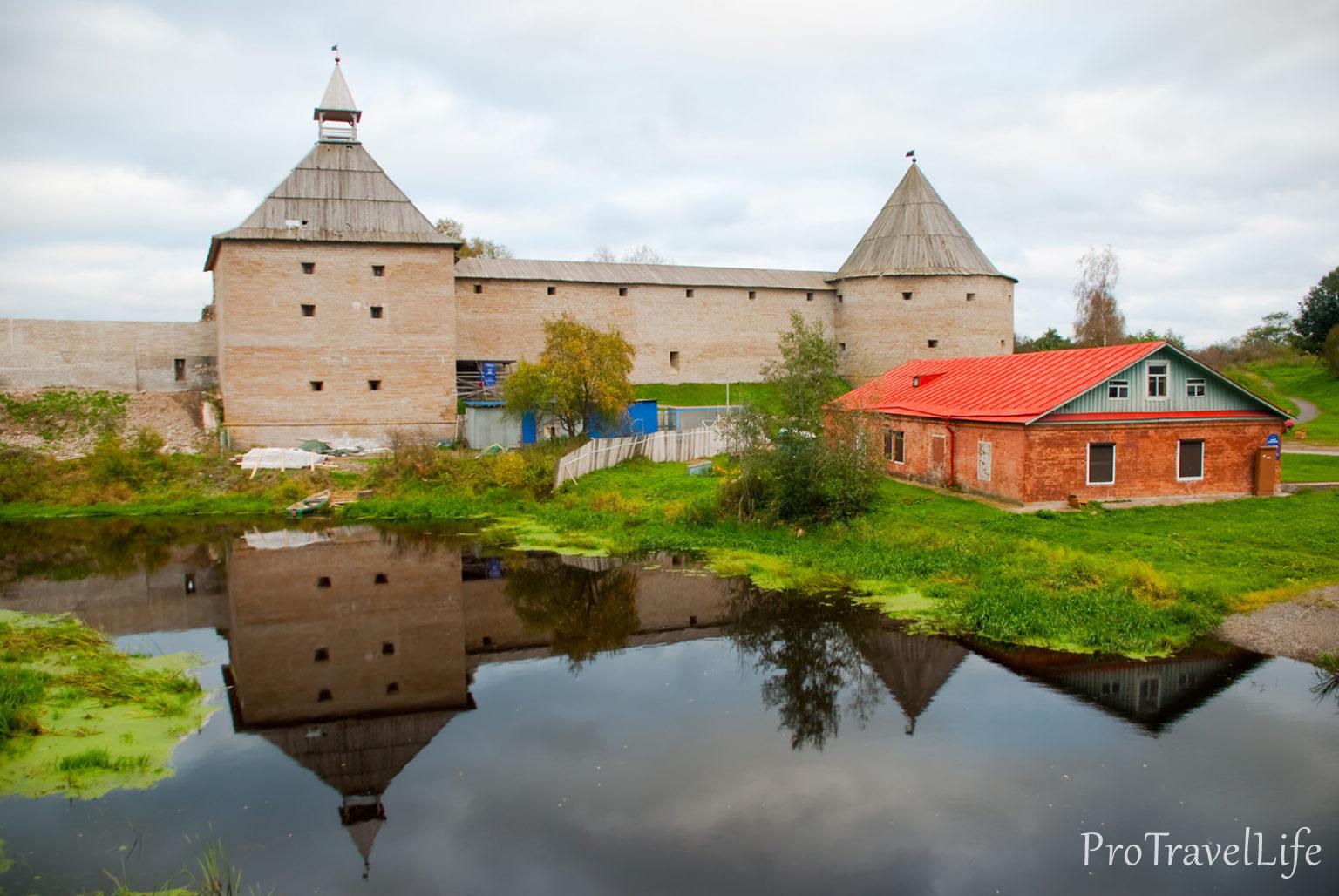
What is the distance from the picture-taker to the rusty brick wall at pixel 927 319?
31.5 metres

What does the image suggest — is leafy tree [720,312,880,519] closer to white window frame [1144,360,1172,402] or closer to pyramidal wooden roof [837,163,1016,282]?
white window frame [1144,360,1172,402]

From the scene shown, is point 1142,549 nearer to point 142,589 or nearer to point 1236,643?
point 1236,643

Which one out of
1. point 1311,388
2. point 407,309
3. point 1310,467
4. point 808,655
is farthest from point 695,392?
point 1311,388

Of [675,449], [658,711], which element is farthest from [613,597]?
[675,449]

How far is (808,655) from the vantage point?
8.97m

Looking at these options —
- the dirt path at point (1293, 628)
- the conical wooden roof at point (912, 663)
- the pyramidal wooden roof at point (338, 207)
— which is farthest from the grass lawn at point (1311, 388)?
the pyramidal wooden roof at point (338, 207)

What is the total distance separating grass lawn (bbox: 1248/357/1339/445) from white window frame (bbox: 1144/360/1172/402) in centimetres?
1110

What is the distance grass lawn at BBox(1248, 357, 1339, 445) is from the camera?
78.0ft

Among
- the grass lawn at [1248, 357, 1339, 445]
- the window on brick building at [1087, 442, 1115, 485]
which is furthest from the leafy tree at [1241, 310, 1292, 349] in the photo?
the window on brick building at [1087, 442, 1115, 485]

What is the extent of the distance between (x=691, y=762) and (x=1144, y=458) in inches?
461

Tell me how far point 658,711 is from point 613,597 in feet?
12.6

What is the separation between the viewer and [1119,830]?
18.2 feet

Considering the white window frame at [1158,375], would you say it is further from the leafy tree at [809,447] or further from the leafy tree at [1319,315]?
the leafy tree at [1319,315]

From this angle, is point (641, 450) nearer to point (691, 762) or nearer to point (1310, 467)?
point (1310, 467)
